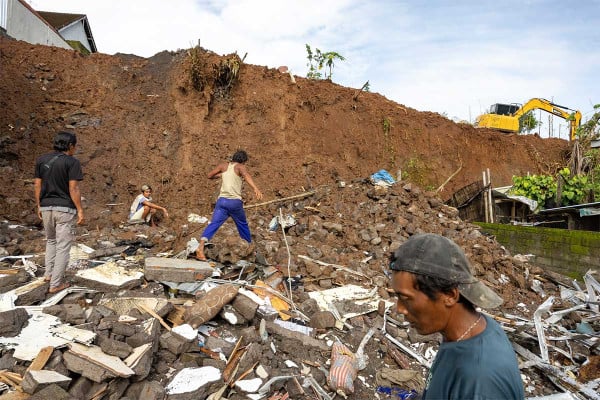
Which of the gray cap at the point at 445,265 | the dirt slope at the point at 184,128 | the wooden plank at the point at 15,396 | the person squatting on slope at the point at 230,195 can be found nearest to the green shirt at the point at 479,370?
the gray cap at the point at 445,265

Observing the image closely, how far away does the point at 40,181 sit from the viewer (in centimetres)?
434

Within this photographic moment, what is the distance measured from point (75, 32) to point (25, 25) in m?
11.8

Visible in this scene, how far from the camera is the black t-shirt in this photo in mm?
4285

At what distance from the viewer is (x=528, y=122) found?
18.1 metres

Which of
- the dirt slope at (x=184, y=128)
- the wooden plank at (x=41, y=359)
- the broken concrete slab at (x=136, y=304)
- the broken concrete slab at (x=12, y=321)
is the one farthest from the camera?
the dirt slope at (x=184, y=128)

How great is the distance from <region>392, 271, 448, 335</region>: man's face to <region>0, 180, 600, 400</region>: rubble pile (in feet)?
8.19

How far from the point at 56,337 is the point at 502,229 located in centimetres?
962

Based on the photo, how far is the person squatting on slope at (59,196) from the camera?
4.30 metres

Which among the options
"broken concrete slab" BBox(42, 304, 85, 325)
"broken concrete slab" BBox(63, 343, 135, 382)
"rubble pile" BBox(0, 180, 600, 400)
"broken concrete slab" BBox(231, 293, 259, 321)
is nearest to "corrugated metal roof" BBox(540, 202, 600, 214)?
"rubble pile" BBox(0, 180, 600, 400)

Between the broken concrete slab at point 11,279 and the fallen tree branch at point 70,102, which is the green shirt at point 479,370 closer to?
the broken concrete slab at point 11,279

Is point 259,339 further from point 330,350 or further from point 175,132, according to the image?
point 175,132

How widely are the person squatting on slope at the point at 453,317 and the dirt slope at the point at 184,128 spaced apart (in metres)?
8.93

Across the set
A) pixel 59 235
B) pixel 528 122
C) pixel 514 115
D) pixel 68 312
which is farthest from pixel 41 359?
pixel 528 122

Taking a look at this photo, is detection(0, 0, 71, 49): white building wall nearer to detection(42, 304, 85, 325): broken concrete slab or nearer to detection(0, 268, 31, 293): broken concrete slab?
detection(0, 268, 31, 293): broken concrete slab
